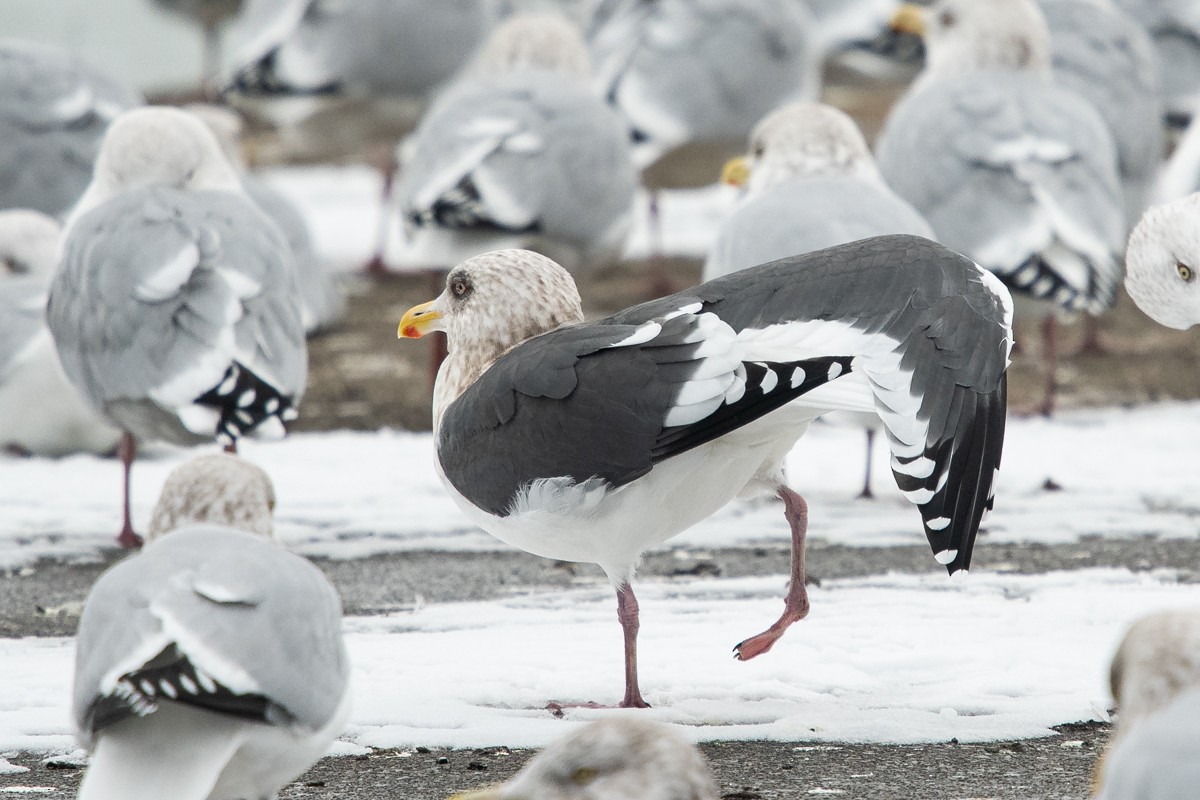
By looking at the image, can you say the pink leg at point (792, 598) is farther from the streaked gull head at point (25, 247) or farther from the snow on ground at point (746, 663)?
the streaked gull head at point (25, 247)

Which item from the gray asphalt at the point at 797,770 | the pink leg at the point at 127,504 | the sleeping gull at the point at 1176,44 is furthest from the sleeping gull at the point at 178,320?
the sleeping gull at the point at 1176,44

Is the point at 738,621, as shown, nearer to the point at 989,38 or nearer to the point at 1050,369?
the point at 1050,369

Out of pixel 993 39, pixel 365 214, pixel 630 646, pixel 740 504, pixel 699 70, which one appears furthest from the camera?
pixel 365 214

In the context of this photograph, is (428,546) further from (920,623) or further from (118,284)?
(920,623)

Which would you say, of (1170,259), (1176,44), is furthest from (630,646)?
(1176,44)

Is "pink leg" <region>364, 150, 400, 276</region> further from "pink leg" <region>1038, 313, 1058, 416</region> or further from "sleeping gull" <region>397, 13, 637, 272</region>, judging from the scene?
"pink leg" <region>1038, 313, 1058, 416</region>

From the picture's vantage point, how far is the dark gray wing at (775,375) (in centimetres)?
333

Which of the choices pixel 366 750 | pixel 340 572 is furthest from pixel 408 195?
pixel 366 750

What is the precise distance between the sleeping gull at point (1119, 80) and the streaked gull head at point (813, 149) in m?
2.30

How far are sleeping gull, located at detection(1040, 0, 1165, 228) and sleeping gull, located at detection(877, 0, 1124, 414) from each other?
98 cm

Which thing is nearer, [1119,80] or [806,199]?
[806,199]

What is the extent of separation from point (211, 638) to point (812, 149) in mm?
3451

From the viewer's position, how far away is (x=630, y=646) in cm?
370

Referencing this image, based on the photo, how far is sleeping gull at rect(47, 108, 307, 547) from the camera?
16.1 feet
